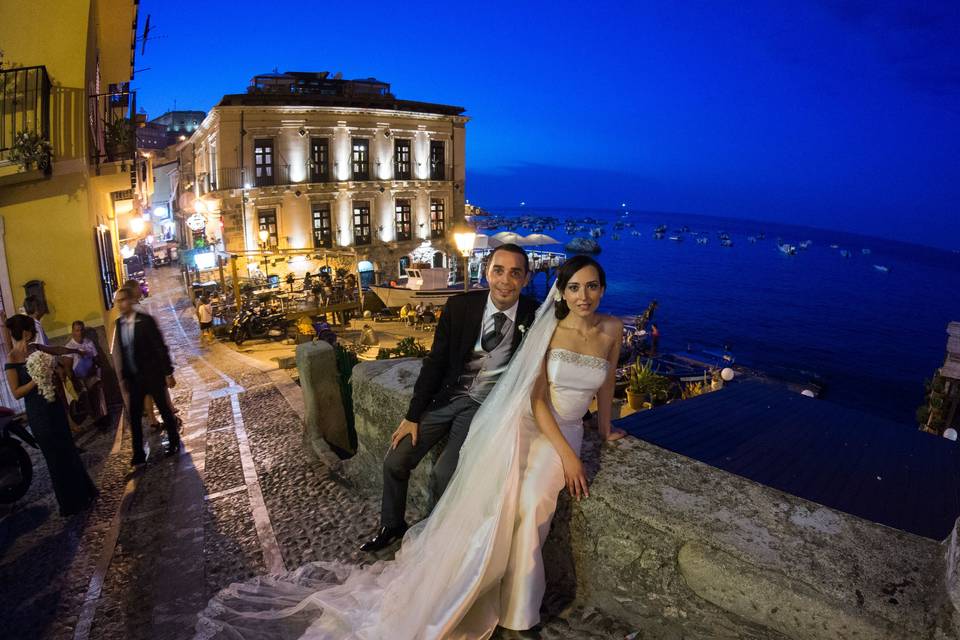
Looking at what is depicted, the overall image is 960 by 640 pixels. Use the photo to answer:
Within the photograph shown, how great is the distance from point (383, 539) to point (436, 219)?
2868 cm

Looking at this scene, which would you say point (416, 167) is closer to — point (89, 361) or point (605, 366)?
point (89, 361)

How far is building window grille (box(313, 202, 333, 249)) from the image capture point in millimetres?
26781

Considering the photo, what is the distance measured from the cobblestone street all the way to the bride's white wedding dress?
1.05 feet

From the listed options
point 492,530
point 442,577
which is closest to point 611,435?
point 492,530

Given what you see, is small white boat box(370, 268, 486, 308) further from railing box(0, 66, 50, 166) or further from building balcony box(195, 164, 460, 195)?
railing box(0, 66, 50, 166)

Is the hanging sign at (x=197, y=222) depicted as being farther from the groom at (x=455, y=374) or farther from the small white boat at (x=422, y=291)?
the groom at (x=455, y=374)

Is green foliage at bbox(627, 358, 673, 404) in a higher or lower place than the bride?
lower

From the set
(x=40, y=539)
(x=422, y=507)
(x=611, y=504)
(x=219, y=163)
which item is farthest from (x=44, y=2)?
(x=219, y=163)

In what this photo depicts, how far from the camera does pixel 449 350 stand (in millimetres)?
3424

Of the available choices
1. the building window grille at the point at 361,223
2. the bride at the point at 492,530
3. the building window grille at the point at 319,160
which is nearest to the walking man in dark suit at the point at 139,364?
the bride at the point at 492,530

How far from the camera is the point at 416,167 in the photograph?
2936 cm

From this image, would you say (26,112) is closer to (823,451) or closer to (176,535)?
(176,535)

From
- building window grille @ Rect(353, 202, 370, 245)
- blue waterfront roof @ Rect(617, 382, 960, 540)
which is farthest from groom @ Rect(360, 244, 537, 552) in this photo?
building window grille @ Rect(353, 202, 370, 245)

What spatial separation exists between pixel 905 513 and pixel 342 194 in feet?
87.7
